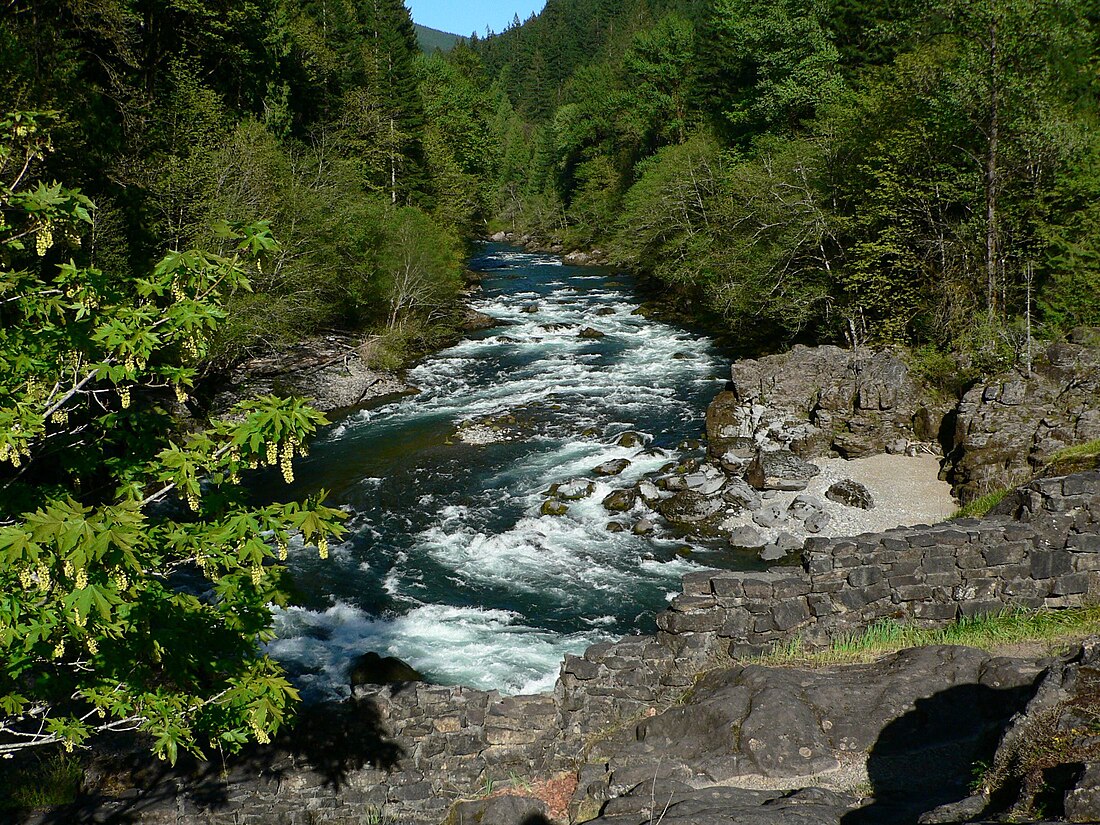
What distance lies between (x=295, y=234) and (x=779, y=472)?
1825 cm

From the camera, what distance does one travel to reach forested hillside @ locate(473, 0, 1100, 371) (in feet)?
68.8

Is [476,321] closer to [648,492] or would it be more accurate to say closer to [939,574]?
[648,492]

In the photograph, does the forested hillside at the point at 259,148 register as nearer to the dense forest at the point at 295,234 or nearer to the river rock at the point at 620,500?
the dense forest at the point at 295,234

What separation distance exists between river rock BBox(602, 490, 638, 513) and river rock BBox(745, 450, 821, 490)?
3080 millimetres

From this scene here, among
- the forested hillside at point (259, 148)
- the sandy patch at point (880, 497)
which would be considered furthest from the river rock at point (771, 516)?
the forested hillside at point (259, 148)

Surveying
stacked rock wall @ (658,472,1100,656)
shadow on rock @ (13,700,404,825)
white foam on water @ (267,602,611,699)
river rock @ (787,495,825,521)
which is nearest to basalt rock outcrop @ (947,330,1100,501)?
river rock @ (787,495,825,521)

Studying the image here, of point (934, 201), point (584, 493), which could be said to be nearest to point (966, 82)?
point (934, 201)

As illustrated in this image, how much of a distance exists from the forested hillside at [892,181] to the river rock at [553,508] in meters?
12.0

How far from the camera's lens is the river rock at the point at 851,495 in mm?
17938

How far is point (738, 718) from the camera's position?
26.2ft

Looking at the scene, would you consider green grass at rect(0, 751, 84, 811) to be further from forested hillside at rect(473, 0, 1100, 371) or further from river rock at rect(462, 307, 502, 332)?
river rock at rect(462, 307, 502, 332)

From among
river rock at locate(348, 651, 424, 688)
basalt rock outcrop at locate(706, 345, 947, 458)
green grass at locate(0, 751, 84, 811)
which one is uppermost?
basalt rock outcrop at locate(706, 345, 947, 458)

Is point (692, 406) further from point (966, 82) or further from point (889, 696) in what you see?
point (889, 696)

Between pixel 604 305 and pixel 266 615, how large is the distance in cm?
3642
